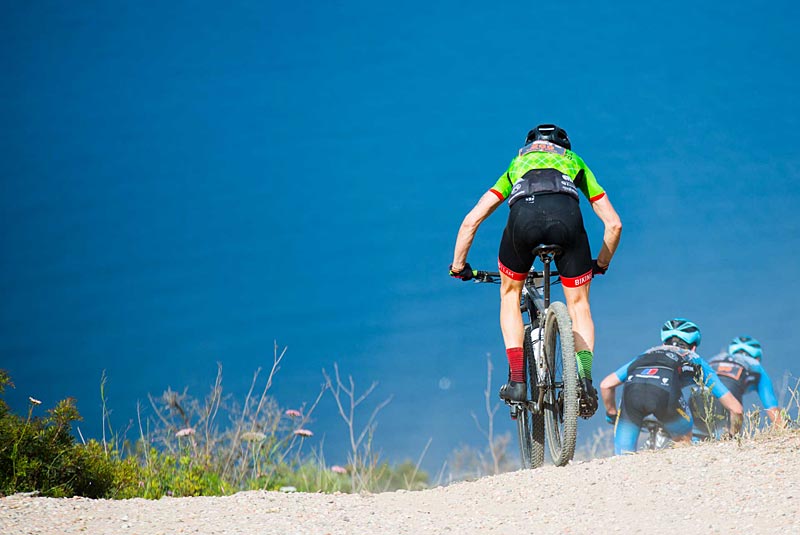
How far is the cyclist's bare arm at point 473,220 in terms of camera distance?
6727mm

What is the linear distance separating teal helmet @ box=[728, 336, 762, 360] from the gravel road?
3.21 meters

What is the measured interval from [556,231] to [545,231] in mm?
70

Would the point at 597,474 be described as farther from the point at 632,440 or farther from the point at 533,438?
the point at 632,440

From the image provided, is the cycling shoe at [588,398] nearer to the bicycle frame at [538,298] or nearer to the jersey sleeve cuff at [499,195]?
the bicycle frame at [538,298]

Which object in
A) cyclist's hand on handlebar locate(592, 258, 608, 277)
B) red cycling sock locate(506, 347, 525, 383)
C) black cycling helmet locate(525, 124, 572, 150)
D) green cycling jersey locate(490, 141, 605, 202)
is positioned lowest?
red cycling sock locate(506, 347, 525, 383)

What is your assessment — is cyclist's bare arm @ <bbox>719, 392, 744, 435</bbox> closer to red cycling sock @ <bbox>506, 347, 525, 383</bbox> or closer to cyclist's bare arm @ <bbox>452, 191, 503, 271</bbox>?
red cycling sock @ <bbox>506, 347, 525, 383</bbox>

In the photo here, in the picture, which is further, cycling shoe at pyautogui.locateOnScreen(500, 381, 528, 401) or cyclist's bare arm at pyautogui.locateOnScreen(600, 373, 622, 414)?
cyclist's bare arm at pyautogui.locateOnScreen(600, 373, 622, 414)

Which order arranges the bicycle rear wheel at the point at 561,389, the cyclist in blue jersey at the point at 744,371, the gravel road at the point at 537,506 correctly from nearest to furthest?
the gravel road at the point at 537,506
the bicycle rear wheel at the point at 561,389
the cyclist in blue jersey at the point at 744,371

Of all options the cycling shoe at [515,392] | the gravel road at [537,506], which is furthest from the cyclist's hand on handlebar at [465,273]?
the gravel road at [537,506]

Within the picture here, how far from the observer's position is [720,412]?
824cm

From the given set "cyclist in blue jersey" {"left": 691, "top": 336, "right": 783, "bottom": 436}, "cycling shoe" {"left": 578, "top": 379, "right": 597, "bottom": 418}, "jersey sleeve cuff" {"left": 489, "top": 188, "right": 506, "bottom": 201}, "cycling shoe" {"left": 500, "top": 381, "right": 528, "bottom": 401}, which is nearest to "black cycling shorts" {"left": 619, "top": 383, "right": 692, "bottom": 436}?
"cyclist in blue jersey" {"left": 691, "top": 336, "right": 783, "bottom": 436}

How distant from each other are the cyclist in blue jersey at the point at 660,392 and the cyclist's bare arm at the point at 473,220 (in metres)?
2.06

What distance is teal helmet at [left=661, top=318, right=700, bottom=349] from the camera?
8.46 meters

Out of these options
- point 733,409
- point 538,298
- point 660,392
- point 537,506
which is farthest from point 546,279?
point 733,409
